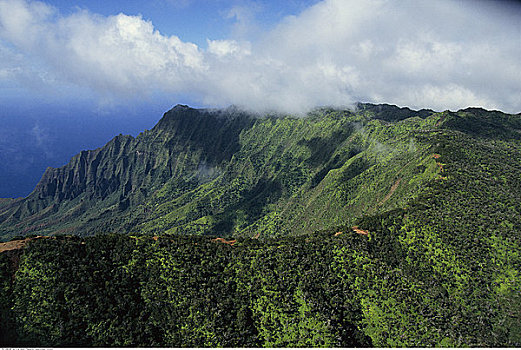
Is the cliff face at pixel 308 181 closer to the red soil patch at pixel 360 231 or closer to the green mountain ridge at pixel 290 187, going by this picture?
the green mountain ridge at pixel 290 187

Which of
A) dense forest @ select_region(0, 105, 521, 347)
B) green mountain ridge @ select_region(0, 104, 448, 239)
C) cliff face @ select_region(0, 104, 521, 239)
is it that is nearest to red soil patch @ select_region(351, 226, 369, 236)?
dense forest @ select_region(0, 105, 521, 347)

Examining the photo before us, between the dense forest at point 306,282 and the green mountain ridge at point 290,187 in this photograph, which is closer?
the dense forest at point 306,282

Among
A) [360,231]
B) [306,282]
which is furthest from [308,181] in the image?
[306,282]

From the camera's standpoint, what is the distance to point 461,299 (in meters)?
46.2

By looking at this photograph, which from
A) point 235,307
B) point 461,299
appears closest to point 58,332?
point 235,307

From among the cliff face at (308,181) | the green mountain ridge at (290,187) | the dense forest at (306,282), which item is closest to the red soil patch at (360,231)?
the dense forest at (306,282)

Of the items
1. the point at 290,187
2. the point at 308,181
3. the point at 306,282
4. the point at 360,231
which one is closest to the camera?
the point at 306,282

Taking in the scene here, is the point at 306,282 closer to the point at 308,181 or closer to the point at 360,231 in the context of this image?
the point at 360,231

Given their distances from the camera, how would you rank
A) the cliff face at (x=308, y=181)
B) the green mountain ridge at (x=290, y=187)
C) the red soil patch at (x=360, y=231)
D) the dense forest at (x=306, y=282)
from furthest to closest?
the green mountain ridge at (x=290, y=187)
the cliff face at (x=308, y=181)
the red soil patch at (x=360, y=231)
the dense forest at (x=306, y=282)

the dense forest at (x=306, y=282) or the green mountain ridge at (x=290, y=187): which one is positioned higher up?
the green mountain ridge at (x=290, y=187)

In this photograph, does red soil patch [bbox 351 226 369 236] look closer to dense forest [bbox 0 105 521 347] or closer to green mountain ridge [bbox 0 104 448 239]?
dense forest [bbox 0 105 521 347]

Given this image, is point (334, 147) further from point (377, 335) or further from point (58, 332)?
point (58, 332)

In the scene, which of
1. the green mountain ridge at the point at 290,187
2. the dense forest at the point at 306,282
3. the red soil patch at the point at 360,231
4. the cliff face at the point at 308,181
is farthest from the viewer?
the green mountain ridge at the point at 290,187

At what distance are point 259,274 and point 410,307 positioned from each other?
23042 millimetres
